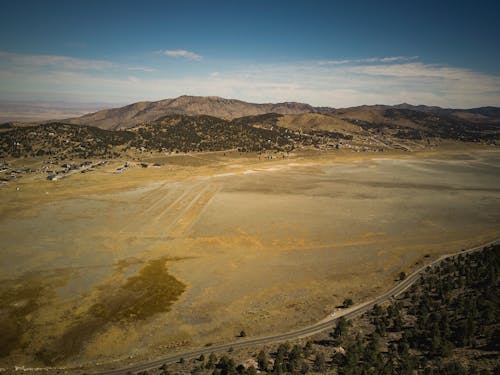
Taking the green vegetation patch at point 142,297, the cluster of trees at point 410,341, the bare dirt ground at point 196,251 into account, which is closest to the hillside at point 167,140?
the bare dirt ground at point 196,251

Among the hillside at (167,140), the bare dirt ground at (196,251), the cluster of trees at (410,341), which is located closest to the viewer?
the cluster of trees at (410,341)

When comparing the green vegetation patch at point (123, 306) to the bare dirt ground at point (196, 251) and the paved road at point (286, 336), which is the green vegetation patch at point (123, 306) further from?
the paved road at point (286, 336)

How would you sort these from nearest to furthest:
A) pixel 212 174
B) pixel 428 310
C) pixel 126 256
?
pixel 428 310
pixel 126 256
pixel 212 174

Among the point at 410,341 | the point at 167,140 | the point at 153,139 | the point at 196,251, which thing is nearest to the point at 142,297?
the point at 196,251

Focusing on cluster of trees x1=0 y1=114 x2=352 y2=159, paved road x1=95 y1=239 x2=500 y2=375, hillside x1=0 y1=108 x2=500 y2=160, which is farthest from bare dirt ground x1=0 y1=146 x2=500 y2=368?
hillside x1=0 y1=108 x2=500 y2=160

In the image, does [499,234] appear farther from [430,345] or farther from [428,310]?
[430,345]

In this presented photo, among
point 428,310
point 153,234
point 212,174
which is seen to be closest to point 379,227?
point 428,310
